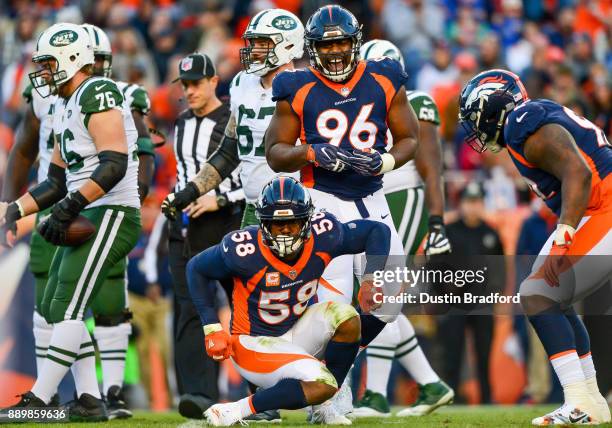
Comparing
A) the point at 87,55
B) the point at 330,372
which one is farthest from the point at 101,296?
the point at 330,372

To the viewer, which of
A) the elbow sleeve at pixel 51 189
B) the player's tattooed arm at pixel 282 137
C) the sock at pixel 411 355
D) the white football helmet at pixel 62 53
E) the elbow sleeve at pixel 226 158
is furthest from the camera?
the sock at pixel 411 355

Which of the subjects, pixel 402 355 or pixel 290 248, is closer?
pixel 290 248

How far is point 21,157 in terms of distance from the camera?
8.84 meters

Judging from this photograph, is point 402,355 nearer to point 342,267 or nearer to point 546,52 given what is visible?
point 342,267

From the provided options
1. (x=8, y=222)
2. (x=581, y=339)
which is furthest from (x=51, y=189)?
(x=581, y=339)

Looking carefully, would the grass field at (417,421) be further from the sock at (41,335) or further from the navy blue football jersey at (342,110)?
the navy blue football jersey at (342,110)

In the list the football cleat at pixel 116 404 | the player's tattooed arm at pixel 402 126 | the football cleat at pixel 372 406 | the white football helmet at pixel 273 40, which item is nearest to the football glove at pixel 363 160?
the player's tattooed arm at pixel 402 126

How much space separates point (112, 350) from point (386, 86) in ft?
8.89

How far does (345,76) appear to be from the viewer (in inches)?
284

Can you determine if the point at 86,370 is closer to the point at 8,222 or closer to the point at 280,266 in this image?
the point at 8,222

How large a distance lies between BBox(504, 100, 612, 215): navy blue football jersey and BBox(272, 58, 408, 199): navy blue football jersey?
790mm

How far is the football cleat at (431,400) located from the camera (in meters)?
8.29

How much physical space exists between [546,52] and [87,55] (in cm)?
853

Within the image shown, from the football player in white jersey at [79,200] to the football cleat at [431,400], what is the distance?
202 cm
